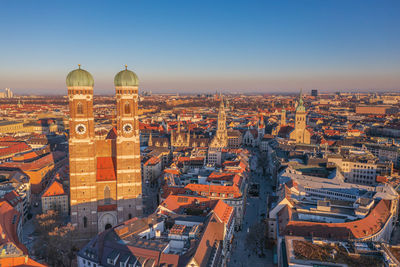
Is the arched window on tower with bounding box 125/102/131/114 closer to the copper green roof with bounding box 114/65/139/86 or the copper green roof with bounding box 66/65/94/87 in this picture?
the copper green roof with bounding box 114/65/139/86

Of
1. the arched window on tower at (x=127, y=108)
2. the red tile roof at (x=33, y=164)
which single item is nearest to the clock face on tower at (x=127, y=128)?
the arched window on tower at (x=127, y=108)

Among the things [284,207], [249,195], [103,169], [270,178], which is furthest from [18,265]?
[270,178]

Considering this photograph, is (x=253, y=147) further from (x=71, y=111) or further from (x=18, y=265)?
(x=18, y=265)

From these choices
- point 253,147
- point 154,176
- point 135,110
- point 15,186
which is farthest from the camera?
point 253,147

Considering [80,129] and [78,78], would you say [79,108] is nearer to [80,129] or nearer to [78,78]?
[80,129]

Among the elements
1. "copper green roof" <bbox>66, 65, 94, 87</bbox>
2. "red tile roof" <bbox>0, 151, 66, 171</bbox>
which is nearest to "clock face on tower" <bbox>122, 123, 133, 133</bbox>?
"copper green roof" <bbox>66, 65, 94, 87</bbox>

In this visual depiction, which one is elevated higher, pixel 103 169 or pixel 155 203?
pixel 103 169

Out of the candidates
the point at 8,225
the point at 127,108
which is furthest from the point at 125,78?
the point at 8,225
